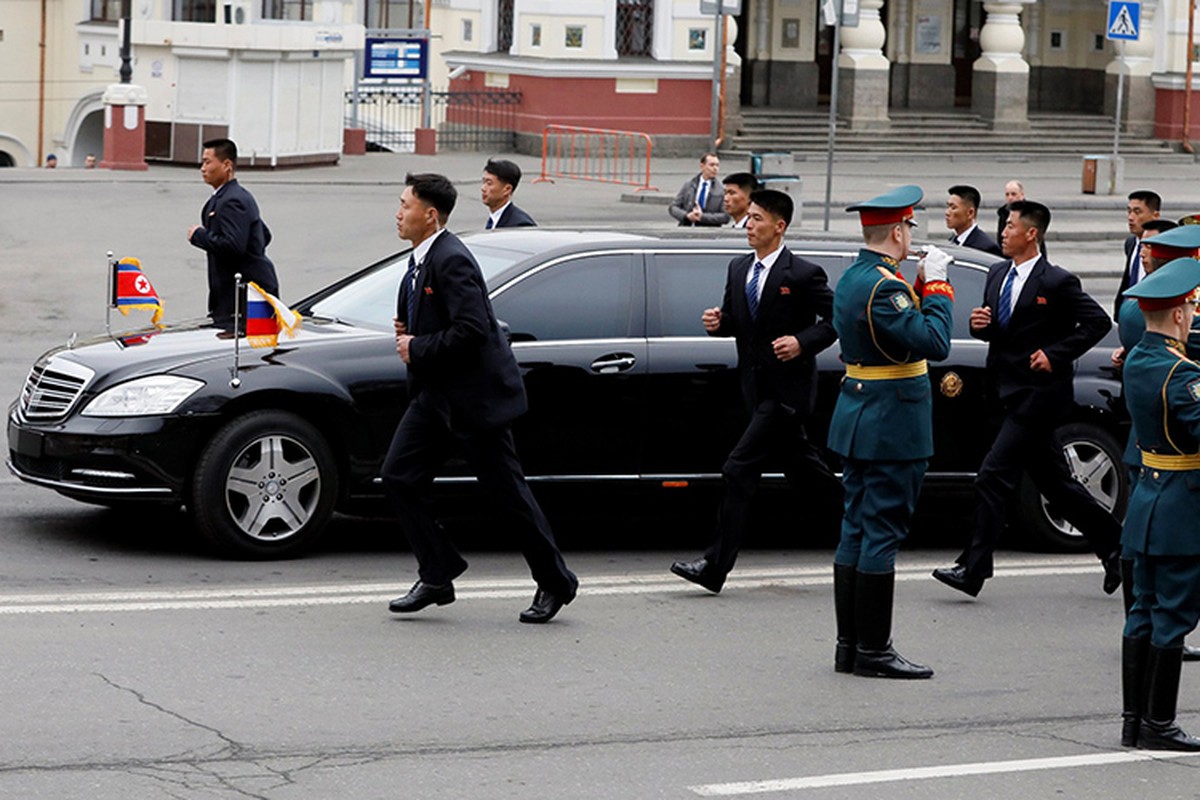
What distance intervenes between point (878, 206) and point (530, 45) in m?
29.7

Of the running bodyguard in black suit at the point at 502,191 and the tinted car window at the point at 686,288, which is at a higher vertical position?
the running bodyguard in black suit at the point at 502,191

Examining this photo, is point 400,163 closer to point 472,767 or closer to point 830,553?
point 830,553

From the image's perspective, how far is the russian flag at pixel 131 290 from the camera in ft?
43.6

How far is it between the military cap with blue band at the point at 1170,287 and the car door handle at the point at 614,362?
11.1 ft

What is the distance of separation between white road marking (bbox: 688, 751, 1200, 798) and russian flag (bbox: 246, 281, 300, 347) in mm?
4138

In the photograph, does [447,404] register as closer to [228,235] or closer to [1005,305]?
[1005,305]

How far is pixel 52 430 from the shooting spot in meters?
9.71

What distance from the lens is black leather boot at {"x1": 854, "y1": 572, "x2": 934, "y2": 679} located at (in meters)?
8.08

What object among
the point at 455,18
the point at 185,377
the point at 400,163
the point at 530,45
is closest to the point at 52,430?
the point at 185,377

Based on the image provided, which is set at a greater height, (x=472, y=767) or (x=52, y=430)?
(x=52, y=430)

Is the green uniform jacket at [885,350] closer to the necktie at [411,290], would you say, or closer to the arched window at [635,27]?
the necktie at [411,290]

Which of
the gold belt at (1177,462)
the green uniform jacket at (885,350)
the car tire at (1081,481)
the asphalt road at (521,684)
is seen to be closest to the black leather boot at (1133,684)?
the asphalt road at (521,684)

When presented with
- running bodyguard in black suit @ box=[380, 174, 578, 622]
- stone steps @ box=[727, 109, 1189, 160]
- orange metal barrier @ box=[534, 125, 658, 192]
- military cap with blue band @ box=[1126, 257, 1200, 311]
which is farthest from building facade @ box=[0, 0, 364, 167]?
military cap with blue band @ box=[1126, 257, 1200, 311]

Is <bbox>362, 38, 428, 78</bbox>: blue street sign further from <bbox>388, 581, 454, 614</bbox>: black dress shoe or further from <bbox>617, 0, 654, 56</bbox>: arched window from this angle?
<bbox>388, 581, 454, 614</bbox>: black dress shoe
